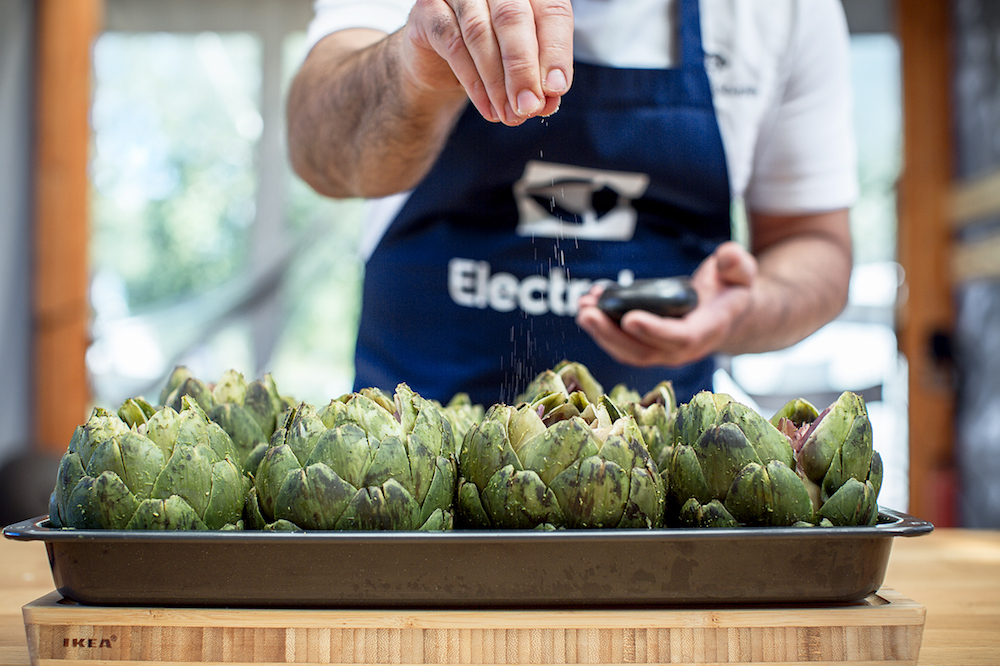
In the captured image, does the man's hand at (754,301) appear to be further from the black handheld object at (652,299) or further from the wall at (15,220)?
the wall at (15,220)

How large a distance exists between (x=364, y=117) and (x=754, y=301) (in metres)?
0.65

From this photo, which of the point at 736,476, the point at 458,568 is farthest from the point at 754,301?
the point at 458,568

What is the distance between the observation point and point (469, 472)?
1.87ft

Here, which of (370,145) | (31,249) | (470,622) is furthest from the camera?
(31,249)

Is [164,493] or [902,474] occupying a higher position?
[164,493]

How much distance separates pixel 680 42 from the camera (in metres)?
1.30

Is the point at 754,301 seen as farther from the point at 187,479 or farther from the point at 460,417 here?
the point at 187,479

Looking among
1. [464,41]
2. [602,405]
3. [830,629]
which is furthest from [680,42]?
[830,629]

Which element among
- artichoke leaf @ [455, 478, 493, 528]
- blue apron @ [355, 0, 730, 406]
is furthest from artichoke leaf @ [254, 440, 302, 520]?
blue apron @ [355, 0, 730, 406]

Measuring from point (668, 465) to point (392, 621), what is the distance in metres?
0.21

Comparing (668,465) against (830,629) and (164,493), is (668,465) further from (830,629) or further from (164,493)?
(164,493)

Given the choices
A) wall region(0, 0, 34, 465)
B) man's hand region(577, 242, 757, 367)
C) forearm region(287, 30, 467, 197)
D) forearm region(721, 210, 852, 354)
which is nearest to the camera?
forearm region(287, 30, 467, 197)

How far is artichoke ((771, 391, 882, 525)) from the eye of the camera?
1.85ft

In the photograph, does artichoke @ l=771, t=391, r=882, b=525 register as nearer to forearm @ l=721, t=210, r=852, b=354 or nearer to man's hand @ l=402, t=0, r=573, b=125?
man's hand @ l=402, t=0, r=573, b=125
